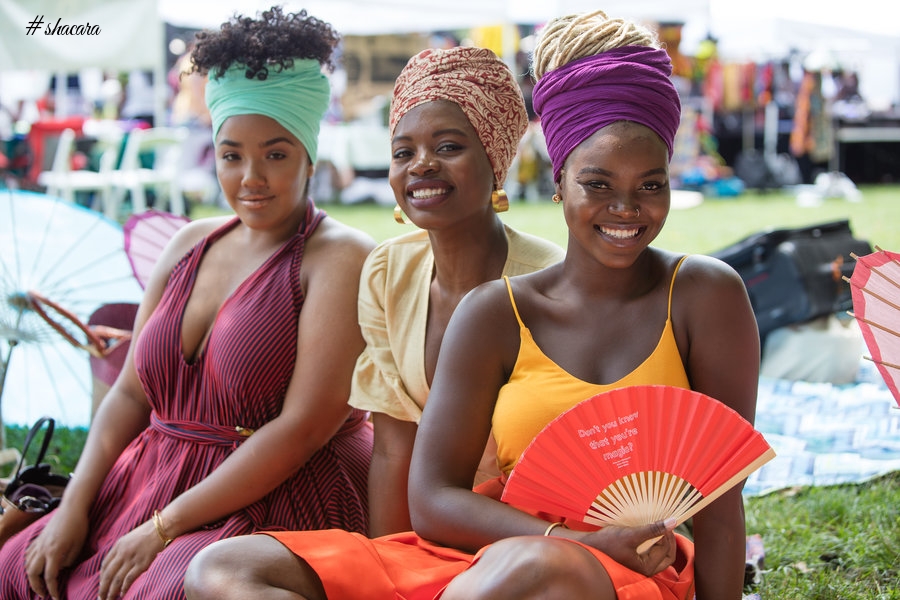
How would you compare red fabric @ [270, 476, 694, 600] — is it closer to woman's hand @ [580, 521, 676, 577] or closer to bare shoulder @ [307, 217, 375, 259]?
woman's hand @ [580, 521, 676, 577]

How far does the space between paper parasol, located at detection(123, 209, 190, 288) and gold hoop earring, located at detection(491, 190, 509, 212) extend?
5.24ft

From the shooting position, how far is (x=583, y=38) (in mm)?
2105

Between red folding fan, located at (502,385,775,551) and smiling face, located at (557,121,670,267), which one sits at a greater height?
smiling face, located at (557,121,670,267)

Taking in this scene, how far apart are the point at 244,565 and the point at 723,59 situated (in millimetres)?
17701

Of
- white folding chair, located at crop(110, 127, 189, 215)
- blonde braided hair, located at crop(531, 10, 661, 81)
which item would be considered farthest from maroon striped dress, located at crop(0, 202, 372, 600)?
white folding chair, located at crop(110, 127, 189, 215)

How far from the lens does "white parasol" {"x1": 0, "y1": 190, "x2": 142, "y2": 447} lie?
142 inches

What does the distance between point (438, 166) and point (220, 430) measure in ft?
3.18

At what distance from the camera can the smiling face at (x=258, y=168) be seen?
108 inches

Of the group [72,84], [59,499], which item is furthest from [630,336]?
[72,84]

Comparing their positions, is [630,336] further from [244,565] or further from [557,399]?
[244,565]

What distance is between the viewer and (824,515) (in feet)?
11.5

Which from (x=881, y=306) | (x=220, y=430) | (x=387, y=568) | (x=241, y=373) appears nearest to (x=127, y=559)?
(x=220, y=430)

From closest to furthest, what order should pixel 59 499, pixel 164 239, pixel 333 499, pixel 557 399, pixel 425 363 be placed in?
pixel 557 399
pixel 425 363
pixel 333 499
pixel 59 499
pixel 164 239

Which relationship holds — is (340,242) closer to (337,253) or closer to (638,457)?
(337,253)
